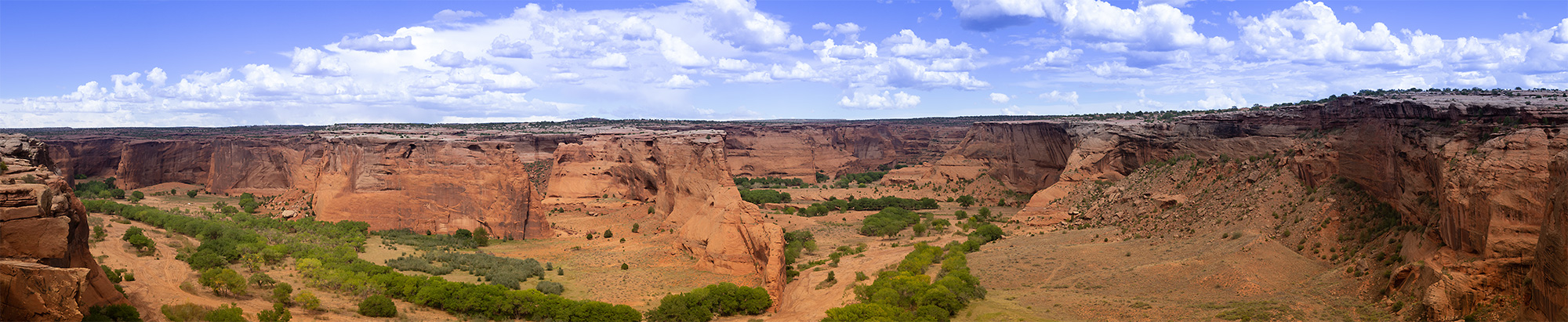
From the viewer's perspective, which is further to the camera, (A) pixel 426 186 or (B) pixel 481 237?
(A) pixel 426 186

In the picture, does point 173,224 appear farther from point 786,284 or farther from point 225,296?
point 786,284

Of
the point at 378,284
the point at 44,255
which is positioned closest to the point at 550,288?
the point at 378,284

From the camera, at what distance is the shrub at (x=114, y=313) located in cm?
1585

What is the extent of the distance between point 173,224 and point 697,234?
2065cm

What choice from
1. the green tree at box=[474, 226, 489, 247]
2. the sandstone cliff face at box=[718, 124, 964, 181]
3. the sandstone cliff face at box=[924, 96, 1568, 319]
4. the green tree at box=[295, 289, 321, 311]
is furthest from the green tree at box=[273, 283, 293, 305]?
the sandstone cliff face at box=[718, 124, 964, 181]

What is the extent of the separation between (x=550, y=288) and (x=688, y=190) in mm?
13248

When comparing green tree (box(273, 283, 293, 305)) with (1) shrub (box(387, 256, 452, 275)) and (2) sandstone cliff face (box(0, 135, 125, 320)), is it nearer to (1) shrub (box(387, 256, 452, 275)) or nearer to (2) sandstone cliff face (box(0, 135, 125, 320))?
(2) sandstone cliff face (box(0, 135, 125, 320))

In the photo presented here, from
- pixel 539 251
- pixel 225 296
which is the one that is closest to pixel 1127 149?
pixel 539 251

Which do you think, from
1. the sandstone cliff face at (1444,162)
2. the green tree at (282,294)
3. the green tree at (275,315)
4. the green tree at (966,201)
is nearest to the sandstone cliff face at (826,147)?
the green tree at (966,201)

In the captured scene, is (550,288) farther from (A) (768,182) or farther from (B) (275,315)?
(A) (768,182)

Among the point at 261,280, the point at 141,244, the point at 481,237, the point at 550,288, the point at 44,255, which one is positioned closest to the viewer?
the point at 44,255

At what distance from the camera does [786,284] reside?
3169 cm

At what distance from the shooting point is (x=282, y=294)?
23703 mm

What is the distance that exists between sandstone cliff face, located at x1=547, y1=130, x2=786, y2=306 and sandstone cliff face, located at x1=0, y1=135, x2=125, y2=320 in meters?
18.7
